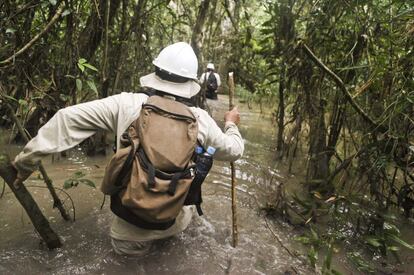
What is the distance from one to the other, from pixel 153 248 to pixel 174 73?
144 cm

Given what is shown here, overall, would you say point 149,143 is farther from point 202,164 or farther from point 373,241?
point 373,241

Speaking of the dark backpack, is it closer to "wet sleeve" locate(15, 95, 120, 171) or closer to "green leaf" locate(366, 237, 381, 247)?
"green leaf" locate(366, 237, 381, 247)

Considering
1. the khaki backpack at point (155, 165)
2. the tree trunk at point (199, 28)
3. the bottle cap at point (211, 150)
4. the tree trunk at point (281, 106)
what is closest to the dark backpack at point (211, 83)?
the tree trunk at point (199, 28)

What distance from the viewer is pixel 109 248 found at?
3.06 metres

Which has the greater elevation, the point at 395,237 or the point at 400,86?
the point at 400,86

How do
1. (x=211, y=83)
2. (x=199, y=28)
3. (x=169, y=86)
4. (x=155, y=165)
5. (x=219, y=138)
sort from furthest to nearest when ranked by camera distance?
(x=211, y=83), (x=199, y=28), (x=219, y=138), (x=169, y=86), (x=155, y=165)

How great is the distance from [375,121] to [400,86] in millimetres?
381

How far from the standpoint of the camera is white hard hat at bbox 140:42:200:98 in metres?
2.71

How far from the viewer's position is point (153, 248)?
3160 millimetres

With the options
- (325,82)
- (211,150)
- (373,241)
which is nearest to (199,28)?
(325,82)

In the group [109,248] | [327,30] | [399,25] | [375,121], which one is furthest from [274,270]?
[327,30]

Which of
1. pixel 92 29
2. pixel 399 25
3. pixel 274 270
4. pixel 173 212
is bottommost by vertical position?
pixel 274 270

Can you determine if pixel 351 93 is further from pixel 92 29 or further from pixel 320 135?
pixel 92 29

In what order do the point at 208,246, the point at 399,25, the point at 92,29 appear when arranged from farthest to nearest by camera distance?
1. the point at 92,29
2. the point at 399,25
3. the point at 208,246
